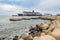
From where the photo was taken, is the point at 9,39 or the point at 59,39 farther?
the point at 9,39

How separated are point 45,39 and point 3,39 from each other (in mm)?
5010

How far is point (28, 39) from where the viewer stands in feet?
30.4

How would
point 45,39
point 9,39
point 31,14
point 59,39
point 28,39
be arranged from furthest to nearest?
point 31,14, point 9,39, point 28,39, point 59,39, point 45,39

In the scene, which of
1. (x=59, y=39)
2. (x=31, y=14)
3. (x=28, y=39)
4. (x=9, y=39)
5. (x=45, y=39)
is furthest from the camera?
(x=31, y=14)

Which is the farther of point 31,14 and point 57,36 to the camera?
point 31,14

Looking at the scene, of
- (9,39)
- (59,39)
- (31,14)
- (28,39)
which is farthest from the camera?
(31,14)

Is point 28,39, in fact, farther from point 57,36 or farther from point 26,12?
point 26,12

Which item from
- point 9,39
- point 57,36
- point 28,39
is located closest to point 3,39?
point 9,39

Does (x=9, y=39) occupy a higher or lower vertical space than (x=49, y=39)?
lower

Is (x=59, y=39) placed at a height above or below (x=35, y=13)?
above

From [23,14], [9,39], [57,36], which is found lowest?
[23,14]

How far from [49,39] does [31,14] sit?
66.3m

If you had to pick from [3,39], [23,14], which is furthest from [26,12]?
[3,39]

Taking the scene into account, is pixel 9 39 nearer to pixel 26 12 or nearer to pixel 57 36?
pixel 57 36
